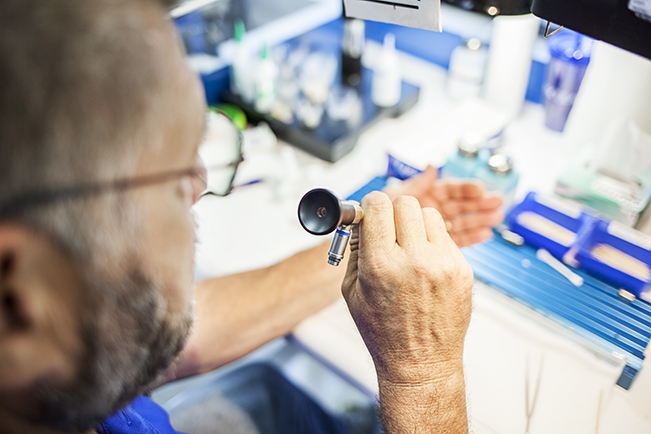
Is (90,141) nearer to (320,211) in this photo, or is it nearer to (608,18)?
(320,211)

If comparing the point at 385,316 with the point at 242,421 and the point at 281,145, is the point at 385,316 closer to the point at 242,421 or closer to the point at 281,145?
the point at 242,421

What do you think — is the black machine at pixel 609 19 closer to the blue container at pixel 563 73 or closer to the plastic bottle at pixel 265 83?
the blue container at pixel 563 73

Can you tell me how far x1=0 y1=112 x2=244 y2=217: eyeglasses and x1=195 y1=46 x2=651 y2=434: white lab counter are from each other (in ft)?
0.69

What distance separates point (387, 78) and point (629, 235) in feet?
2.50

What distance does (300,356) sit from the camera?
89cm

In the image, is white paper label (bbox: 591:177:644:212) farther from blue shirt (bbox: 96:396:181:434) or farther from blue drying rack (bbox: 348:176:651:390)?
blue shirt (bbox: 96:396:181:434)

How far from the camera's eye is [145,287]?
0.51 m

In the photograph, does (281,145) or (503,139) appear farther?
(281,145)

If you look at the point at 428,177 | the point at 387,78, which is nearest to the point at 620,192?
the point at 428,177

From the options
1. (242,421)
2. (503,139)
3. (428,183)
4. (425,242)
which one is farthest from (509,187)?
(242,421)

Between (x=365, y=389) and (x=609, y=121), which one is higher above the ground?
(x=609, y=121)

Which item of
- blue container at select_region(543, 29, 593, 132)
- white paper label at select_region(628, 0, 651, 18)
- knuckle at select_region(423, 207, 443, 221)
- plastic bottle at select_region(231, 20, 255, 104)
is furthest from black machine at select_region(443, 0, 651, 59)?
plastic bottle at select_region(231, 20, 255, 104)

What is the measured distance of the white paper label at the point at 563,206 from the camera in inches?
36.3

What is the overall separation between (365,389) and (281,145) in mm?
767
